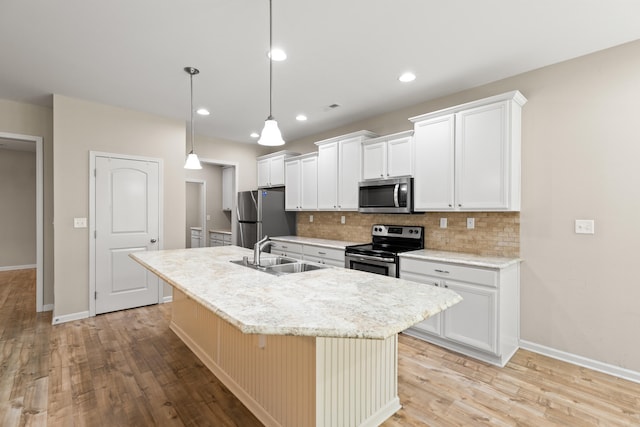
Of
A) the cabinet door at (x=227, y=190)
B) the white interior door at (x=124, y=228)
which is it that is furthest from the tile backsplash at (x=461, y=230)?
the cabinet door at (x=227, y=190)

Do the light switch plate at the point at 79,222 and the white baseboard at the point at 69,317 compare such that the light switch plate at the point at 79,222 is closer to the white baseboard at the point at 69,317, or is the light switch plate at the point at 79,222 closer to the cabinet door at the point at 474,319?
the white baseboard at the point at 69,317

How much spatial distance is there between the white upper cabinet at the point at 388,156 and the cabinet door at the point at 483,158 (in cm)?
61

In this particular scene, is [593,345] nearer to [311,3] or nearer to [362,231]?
[362,231]

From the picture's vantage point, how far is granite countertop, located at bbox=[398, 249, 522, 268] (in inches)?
102

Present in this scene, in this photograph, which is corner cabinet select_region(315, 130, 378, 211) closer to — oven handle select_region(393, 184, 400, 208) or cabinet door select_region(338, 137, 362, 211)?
cabinet door select_region(338, 137, 362, 211)

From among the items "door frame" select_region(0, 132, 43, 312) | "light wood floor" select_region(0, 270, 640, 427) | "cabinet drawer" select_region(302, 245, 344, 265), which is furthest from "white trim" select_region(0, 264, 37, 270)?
"cabinet drawer" select_region(302, 245, 344, 265)

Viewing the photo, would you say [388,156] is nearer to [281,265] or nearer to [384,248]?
[384,248]

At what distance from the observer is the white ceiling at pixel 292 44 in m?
1.99

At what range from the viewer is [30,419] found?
1.91 m

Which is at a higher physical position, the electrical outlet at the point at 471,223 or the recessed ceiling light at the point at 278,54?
the recessed ceiling light at the point at 278,54

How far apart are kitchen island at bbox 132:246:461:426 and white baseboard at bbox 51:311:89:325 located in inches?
91.6

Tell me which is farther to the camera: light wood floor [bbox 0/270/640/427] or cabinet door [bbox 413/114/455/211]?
Result: cabinet door [bbox 413/114/455/211]

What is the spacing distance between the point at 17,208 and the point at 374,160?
784cm

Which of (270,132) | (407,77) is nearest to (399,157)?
(407,77)
